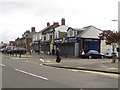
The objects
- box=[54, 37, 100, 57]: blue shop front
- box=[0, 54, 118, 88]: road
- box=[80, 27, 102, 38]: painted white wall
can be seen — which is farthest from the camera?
box=[80, 27, 102, 38]: painted white wall

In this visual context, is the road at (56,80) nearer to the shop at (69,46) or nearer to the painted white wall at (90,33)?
the shop at (69,46)

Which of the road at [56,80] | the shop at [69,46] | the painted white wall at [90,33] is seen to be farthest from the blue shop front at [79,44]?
the road at [56,80]

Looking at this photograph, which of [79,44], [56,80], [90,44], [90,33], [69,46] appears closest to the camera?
[56,80]

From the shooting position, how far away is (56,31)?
84062 millimetres

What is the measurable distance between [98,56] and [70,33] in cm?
1784

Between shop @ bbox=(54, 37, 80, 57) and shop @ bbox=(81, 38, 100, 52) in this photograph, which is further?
shop @ bbox=(54, 37, 80, 57)

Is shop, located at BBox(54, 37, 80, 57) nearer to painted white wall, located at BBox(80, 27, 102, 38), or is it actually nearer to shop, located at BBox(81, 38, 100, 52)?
shop, located at BBox(81, 38, 100, 52)

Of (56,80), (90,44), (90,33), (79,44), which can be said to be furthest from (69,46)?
(56,80)

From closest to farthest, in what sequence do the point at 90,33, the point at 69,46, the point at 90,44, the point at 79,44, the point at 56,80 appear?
the point at 56,80
the point at 79,44
the point at 90,44
the point at 90,33
the point at 69,46

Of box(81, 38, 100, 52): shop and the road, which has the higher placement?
box(81, 38, 100, 52): shop

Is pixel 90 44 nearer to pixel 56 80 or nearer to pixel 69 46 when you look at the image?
pixel 69 46

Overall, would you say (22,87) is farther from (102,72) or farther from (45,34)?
(45,34)

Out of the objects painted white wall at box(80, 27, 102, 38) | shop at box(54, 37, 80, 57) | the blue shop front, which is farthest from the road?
painted white wall at box(80, 27, 102, 38)

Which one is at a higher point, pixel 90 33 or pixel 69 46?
pixel 90 33
